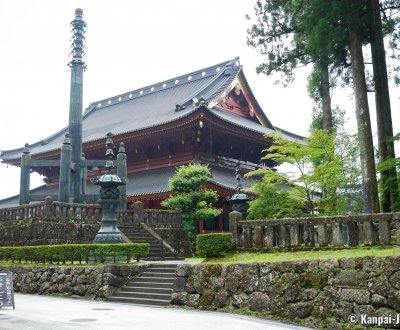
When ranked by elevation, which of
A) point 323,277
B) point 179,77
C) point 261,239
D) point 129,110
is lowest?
point 323,277

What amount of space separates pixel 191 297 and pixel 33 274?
6.61m

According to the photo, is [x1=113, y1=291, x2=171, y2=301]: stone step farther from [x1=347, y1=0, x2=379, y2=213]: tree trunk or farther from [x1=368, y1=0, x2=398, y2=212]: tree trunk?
[x1=368, y1=0, x2=398, y2=212]: tree trunk

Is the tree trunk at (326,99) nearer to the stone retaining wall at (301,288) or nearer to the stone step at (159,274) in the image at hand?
the stone step at (159,274)

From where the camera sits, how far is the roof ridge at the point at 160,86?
3696cm

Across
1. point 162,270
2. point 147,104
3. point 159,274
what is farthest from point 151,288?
point 147,104

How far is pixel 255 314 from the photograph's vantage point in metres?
10.0

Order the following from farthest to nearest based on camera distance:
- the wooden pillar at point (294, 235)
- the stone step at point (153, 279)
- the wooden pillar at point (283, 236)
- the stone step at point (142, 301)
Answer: the stone step at point (153, 279) → the stone step at point (142, 301) → the wooden pillar at point (283, 236) → the wooden pillar at point (294, 235)

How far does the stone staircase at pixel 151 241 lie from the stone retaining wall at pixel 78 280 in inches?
183

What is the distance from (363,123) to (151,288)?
322 inches

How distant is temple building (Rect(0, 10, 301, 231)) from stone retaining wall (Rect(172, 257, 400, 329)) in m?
11.9

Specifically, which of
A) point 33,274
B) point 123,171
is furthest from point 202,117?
point 33,274

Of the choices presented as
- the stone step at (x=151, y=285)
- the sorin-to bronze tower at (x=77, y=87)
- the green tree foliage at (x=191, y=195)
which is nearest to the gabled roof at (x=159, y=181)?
the green tree foliage at (x=191, y=195)

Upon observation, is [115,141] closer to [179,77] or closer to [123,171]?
[123,171]

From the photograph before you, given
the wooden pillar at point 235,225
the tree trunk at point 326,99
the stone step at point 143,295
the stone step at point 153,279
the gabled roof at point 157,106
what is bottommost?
the stone step at point 143,295
